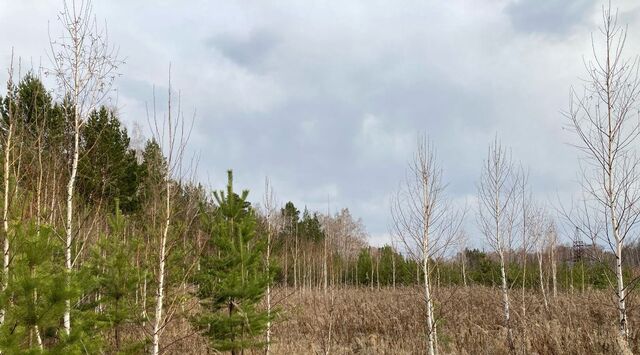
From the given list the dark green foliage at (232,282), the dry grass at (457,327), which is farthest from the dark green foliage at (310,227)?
the dark green foliage at (232,282)

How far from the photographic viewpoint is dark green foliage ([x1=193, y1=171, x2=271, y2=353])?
8336 millimetres

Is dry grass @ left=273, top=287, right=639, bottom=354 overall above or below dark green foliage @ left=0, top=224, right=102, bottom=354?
below

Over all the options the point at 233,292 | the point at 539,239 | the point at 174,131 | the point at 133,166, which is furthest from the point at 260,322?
the point at 133,166

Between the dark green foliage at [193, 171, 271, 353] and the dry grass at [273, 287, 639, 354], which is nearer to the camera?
the dark green foliage at [193, 171, 271, 353]

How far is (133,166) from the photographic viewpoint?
23.6 m

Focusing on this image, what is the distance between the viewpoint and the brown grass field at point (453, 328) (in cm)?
879

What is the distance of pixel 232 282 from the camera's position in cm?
834

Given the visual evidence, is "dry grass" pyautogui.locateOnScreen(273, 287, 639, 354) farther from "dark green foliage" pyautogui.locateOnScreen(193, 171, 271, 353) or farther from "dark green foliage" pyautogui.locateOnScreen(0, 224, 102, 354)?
"dark green foliage" pyautogui.locateOnScreen(0, 224, 102, 354)

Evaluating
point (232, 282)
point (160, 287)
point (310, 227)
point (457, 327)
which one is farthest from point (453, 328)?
point (310, 227)

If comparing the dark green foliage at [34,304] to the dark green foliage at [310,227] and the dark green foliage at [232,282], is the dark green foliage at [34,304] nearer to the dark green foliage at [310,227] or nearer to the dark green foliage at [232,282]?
the dark green foliage at [232,282]

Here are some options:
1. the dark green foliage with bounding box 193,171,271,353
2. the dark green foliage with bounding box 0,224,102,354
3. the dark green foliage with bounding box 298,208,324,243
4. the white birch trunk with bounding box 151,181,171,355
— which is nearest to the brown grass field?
the dark green foliage with bounding box 193,171,271,353

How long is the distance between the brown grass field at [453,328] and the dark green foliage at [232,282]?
2.68 feet

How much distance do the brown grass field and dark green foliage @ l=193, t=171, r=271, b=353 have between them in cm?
82

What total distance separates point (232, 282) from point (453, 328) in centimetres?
649
